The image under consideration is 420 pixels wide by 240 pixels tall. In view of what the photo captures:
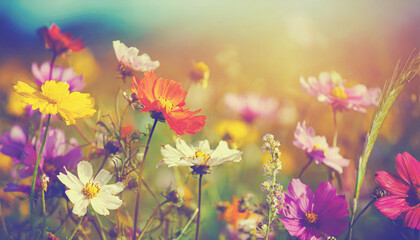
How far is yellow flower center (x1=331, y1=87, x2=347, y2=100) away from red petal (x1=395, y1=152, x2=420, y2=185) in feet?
0.49

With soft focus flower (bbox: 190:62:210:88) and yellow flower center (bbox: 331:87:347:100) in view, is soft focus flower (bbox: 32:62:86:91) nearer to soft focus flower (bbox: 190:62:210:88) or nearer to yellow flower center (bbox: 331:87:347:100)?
soft focus flower (bbox: 190:62:210:88)

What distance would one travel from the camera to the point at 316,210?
0.56 meters

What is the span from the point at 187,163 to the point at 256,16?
129 centimetres

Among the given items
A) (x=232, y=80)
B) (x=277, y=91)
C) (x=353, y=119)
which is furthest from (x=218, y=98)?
(x=353, y=119)

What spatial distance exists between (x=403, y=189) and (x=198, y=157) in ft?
0.94

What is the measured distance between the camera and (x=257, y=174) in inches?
46.1

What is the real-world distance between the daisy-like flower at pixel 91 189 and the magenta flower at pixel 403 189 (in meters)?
0.35

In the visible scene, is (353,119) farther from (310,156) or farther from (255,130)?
(310,156)

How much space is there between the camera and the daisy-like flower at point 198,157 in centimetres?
50

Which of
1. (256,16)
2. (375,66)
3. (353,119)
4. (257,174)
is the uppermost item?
(256,16)

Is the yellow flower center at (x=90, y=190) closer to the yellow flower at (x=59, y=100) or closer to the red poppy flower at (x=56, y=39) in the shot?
the yellow flower at (x=59, y=100)

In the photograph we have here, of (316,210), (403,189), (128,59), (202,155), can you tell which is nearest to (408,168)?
(403,189)

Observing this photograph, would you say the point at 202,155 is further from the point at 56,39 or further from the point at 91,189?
the point at 56,39

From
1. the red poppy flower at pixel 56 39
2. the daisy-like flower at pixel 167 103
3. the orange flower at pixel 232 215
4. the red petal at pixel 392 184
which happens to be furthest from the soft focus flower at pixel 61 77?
the red petal at pixel 392 184
